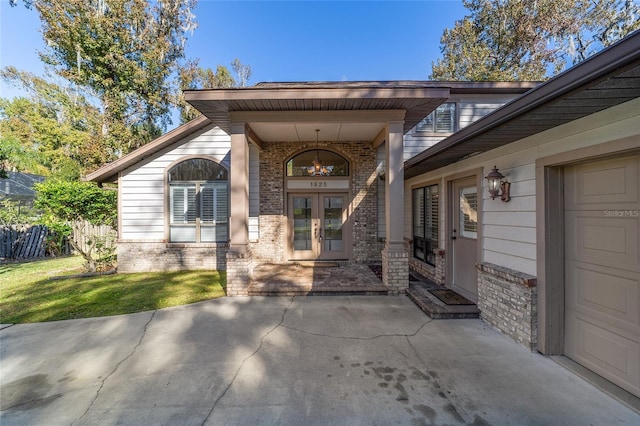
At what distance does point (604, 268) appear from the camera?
100 inches

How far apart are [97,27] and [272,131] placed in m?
14.3

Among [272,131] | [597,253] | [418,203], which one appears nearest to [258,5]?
[272,131]

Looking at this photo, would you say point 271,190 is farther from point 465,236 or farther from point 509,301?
point 509,301

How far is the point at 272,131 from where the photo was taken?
6227 mm

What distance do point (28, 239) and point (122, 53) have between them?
10.7 meters

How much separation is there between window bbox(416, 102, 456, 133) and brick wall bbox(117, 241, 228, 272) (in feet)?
22.2

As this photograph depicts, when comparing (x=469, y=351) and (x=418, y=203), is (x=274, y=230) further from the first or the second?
(x=469, y=351)

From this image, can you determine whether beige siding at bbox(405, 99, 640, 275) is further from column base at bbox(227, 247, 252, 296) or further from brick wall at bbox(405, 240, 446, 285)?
column base at bbox(227, 247, 252, 296)

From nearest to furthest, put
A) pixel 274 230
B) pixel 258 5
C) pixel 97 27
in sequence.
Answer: pixel 274 230 < pixel 258 5 < pixel 97 27

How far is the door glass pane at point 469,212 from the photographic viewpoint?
457cm

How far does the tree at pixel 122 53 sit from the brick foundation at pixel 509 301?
17.4 m

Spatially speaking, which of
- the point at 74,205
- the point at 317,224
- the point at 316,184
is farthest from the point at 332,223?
the point at 74,205

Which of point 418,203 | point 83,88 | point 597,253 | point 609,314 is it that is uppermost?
point 83,88

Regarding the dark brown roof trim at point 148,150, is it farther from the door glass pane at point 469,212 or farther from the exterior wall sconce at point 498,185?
the exterior wall sconce at point 498,185
